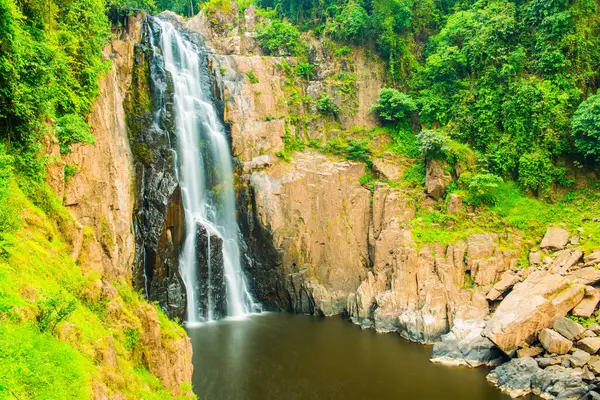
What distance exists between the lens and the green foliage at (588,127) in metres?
23.4

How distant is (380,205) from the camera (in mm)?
27906

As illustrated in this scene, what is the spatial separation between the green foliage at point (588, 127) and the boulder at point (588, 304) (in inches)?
365

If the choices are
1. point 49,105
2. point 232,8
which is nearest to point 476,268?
point 49,105

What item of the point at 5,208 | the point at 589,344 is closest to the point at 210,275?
the point at 5,208

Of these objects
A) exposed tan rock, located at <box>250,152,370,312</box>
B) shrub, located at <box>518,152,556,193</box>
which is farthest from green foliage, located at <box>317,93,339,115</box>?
shrub, located at <box>518,152,556,193</box>

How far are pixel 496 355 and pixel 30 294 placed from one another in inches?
724

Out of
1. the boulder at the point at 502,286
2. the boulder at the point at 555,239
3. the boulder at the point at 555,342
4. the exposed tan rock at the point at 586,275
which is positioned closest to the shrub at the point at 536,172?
the boulder at the point at 555,239

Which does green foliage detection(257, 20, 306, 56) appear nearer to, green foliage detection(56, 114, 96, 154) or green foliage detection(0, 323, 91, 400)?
green foliage detection(56, 114, 96, 154)

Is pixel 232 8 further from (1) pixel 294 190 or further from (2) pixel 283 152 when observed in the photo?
(1) pixel 294 190

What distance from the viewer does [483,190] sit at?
83.0 ft

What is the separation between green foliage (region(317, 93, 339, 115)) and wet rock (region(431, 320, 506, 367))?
18.1 meters

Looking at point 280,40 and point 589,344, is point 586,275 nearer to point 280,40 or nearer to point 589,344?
point 589,344

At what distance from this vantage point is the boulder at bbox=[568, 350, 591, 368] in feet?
53.1

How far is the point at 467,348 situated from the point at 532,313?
10.7 feet
